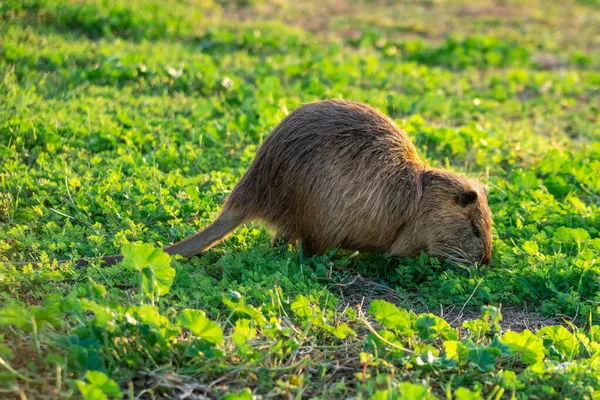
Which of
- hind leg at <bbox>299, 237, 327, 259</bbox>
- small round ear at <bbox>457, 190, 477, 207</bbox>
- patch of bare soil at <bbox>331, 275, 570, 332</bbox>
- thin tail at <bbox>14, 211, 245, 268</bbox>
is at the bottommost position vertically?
patch of bare soil at <bbox>331, 275, 570, 332</bbox>

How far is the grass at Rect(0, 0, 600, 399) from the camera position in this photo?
8.76 ft

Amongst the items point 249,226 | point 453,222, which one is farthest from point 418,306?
point 249,226

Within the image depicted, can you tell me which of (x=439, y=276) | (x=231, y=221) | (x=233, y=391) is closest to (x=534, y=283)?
(x=439, y=276)

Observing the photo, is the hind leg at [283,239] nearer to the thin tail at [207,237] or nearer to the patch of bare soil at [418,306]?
the thin tail at [207,237]

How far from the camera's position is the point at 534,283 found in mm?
3812

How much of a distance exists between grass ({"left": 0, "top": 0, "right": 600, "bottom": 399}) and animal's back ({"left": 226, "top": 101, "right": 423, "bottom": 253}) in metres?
0.18

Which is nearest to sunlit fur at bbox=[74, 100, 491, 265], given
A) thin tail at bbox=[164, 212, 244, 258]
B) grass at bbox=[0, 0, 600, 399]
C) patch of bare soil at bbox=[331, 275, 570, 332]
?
thin tail at bbox=[164, 212, 244, 258]

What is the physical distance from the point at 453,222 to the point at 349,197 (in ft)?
2.21

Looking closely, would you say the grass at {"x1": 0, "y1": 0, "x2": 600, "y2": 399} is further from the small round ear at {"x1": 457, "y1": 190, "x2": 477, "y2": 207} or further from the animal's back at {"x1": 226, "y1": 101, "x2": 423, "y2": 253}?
the small round ear at {"x1": 457, "y1": 190, "x2": 477, "y2": 207}

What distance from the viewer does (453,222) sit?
4176 mm

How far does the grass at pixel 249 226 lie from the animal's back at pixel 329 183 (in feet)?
0.58

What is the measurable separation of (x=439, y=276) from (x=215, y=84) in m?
3.29

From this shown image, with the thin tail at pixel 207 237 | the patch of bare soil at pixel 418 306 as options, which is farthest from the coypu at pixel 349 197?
the patch of bare soil at pixel 418 306

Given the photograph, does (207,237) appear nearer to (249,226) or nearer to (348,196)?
(249,226)
